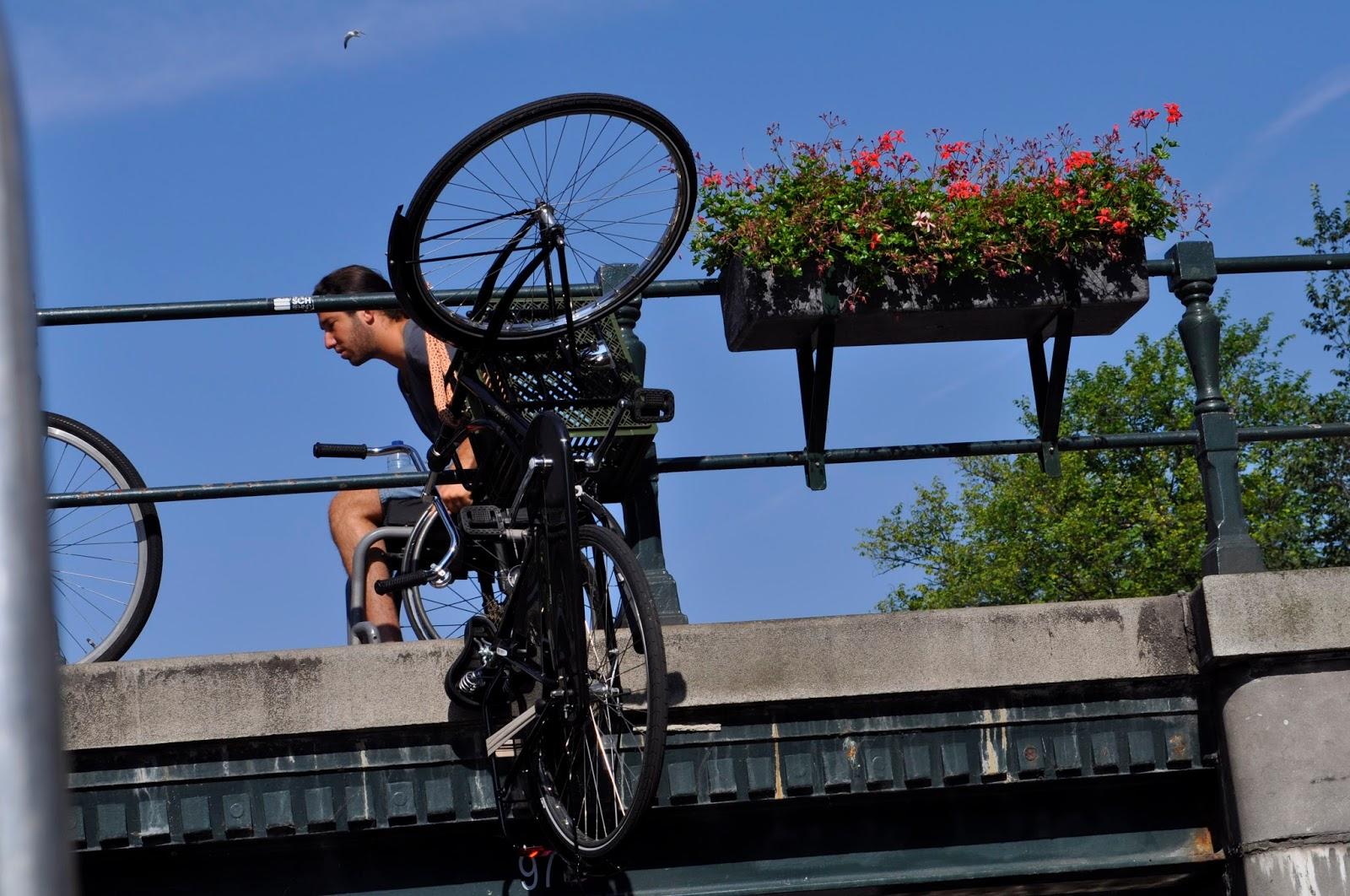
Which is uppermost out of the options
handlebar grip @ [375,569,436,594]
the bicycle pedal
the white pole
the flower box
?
the flower box

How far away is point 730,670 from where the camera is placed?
461 cm

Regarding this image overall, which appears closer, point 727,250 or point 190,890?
point 190,890

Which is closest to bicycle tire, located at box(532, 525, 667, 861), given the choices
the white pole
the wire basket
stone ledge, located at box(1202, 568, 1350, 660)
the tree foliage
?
the wire basket

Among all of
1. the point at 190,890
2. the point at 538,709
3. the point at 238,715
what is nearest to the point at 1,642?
the point at 538,709

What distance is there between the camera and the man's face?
5555mm

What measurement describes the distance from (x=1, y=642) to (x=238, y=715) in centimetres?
365

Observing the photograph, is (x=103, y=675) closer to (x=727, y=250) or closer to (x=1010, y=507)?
(x=727, y=250)

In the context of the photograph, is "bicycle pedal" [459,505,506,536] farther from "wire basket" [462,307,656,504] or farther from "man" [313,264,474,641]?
"man" [313,264,474,641]

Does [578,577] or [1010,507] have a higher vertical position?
[1010,507]

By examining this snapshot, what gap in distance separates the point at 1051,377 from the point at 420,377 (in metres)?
1.98

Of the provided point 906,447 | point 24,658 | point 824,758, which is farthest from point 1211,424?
point 24,658

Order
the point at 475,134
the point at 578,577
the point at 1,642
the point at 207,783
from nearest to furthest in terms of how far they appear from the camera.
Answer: the point at 1,642 → the point at 578,577 → the point at 475,134 → the point at 207,783

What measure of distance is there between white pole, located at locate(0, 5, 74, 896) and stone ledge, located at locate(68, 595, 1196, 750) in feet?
11.7

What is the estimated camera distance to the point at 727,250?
5.21 meters
